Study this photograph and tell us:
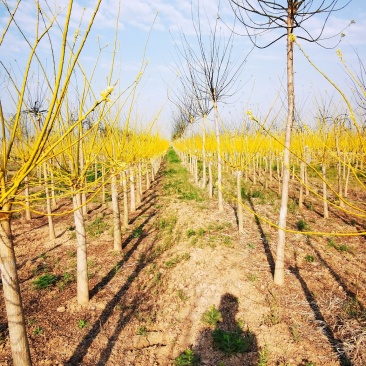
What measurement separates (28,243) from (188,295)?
5.65 m

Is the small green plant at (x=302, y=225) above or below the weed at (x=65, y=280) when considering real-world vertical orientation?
above

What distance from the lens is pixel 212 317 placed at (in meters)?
4.25

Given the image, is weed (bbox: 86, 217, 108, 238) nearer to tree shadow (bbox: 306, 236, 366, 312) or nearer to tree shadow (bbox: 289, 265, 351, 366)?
tree shadow (bbox: 289, 265, 351, 366)

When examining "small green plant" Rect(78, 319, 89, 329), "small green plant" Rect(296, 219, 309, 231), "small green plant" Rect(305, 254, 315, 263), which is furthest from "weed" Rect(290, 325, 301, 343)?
"small green plant" Rect(296, 219, 309, 231)

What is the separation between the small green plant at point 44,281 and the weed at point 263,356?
14.2 ft

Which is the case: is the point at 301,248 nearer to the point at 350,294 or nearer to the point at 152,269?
the point at 350,294

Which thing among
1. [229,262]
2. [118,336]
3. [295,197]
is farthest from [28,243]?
[295,197]

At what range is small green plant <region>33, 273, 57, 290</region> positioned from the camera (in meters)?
5.45

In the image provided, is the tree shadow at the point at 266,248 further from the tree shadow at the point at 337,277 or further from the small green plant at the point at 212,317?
the small green plant at the point at 212,317

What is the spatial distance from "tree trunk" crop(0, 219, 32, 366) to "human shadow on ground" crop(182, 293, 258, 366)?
210 centimetres

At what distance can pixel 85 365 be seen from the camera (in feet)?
11.7

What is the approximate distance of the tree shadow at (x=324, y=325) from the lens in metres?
3.38

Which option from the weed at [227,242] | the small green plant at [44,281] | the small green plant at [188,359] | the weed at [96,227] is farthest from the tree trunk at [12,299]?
the weed at [96,227]

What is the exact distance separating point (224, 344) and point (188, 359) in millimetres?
548
